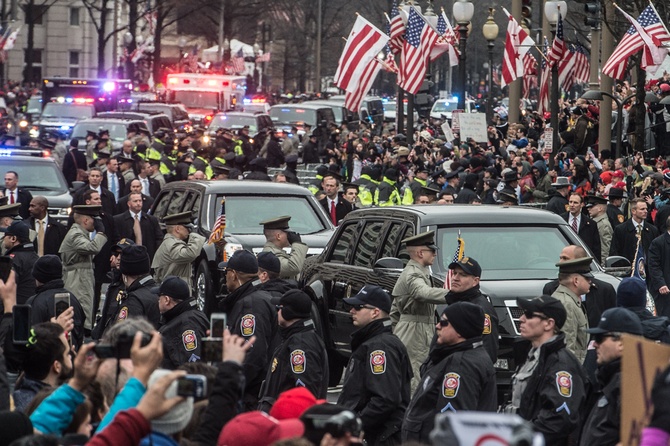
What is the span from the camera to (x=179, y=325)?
9711mm

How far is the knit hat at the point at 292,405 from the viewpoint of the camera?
5816 mm

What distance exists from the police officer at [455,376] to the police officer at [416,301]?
2888 mm

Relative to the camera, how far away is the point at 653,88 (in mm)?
34812

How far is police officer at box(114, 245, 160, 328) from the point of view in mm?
10836

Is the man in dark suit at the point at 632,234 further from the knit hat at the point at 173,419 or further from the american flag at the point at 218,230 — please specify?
the knit hat at the point at 173,419

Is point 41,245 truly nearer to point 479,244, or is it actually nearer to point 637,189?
point 479,244

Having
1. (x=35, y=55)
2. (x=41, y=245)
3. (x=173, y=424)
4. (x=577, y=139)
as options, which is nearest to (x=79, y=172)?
(x=41, y=245)

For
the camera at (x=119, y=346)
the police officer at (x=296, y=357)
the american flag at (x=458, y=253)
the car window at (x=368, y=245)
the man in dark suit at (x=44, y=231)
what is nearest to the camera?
the camera at (x=119, y=346)

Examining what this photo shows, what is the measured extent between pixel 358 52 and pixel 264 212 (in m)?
10.3

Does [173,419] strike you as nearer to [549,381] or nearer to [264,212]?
[549,381]

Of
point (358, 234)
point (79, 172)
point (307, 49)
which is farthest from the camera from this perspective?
point (307, 49)

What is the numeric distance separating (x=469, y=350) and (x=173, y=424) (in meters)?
3.07

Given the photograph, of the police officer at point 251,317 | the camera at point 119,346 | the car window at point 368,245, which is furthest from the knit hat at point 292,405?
the car window at point 368,245

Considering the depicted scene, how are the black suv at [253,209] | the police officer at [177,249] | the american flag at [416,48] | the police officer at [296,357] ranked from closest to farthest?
the police officer at [296,357] < the police officer at [177,249] < the black suv at [253,209] < the american flag at [416,48]
